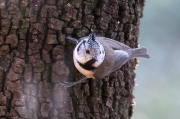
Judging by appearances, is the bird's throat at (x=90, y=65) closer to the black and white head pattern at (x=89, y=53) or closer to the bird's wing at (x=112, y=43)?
the black and white head pattern at (x=89, y=53)

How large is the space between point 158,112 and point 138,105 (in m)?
0.32

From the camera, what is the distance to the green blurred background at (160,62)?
5598 millimetres

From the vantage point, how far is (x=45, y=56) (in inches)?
101

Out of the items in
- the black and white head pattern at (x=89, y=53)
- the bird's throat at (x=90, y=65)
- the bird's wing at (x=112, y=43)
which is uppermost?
the bird's wing at (x=112, y=43)

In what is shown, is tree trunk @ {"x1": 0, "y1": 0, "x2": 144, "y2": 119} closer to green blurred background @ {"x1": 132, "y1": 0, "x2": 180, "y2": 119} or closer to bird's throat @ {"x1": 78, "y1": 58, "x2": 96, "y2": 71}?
bird's throat @ {"x1": 78, "y1": 58, "x2": 96, "y2": 71}

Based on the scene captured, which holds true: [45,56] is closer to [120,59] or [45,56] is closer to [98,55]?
[98,55]

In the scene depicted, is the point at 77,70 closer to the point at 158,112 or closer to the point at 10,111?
the point at 10,111

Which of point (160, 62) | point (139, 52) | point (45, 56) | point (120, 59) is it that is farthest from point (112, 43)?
point (160, 62)

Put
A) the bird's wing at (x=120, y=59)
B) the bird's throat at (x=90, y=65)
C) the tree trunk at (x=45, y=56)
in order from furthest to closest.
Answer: the bird's wing at (x=120, y=59) < the bird's throat at (x=90, y=65) < the tree trunk at (x=45, y=56)

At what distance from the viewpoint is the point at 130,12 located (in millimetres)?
2861

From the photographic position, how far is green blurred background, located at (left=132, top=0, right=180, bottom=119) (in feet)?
18.4

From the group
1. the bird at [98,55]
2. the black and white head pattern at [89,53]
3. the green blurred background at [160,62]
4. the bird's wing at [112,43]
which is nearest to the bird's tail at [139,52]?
the bird at [98,55]

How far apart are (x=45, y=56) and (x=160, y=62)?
11.8 ft

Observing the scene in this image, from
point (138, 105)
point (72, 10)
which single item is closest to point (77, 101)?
A: point (72, 10)
